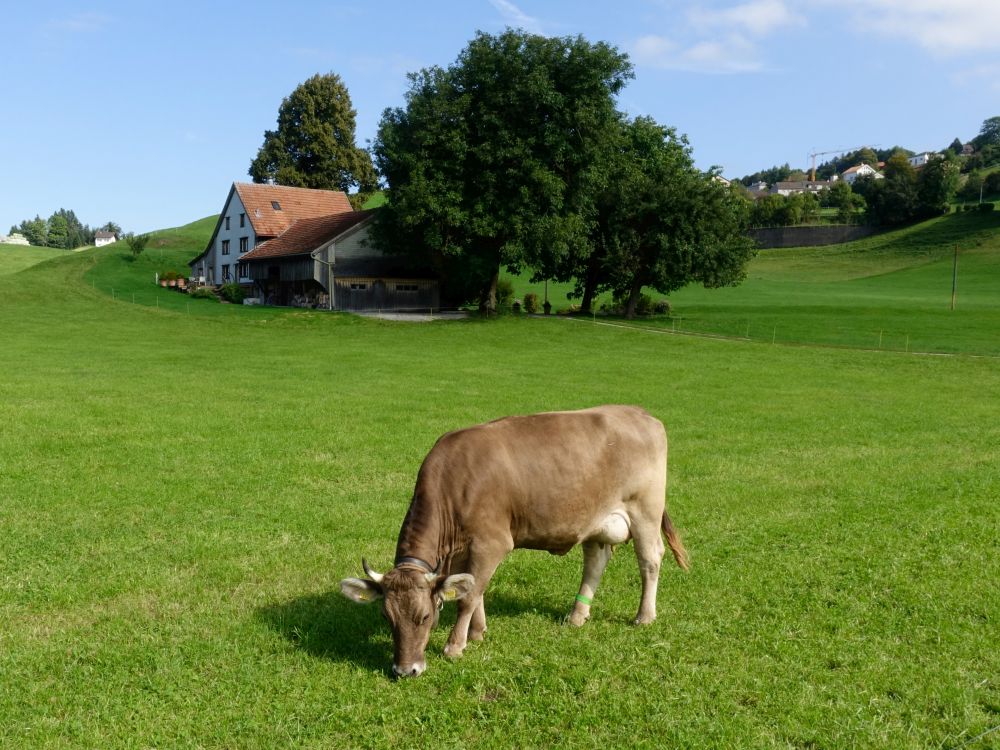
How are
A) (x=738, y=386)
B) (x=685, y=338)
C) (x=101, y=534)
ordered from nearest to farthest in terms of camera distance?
(x=101, y=534), (x=738, y=386), (x=685, y=338)

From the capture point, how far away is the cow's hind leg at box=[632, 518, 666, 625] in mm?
7391

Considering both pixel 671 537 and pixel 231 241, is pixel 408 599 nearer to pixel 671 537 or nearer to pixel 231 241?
pixel 671 537

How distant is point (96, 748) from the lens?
532cm

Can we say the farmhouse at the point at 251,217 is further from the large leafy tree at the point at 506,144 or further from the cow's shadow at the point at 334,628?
the cow's shadow at the point at 334,628

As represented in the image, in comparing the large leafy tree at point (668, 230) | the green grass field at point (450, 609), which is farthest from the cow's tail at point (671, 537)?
the large leafy tree at point (668, 230)

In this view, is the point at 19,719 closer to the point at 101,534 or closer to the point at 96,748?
the point at 96,748

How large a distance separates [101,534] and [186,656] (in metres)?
3.91

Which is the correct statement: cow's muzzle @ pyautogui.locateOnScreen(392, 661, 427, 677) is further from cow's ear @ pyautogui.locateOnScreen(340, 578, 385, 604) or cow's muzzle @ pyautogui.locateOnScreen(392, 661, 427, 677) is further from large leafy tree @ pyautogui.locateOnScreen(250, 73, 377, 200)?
large leafy tree @ pyautogui.locateOnScreen(250, 73, 377, 200)

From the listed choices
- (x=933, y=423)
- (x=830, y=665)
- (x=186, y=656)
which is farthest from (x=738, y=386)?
(x=186, y=656)

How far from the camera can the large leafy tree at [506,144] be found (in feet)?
151

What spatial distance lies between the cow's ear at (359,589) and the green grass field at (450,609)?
65 centimetres

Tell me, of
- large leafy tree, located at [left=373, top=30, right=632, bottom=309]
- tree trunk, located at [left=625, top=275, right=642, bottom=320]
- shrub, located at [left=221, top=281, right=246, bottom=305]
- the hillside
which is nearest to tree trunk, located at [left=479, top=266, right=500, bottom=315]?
large leafy tree, located at [left=373, top=30, right=632, bottom=309]

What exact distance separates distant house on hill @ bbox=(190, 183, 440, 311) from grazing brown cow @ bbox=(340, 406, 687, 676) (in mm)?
52336

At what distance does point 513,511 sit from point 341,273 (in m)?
53.0
